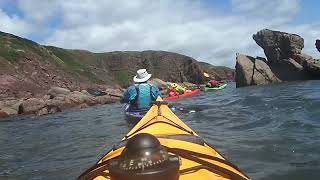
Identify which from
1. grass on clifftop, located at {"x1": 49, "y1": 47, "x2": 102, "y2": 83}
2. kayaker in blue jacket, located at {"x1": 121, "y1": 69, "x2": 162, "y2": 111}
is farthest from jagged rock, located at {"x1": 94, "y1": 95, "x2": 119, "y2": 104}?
grass on clifftop, located at {"x1": 49, "y1": 47, "x2": 102, "y2": 83}

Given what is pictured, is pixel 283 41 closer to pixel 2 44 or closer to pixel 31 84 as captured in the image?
pixel 31 84

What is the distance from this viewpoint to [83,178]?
4316mm

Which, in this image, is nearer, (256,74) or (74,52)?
(256,74)

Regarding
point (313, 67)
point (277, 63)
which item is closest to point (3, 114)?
point (313, 67)

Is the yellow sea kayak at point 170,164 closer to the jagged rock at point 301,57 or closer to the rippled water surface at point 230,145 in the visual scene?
the rippled water surface at point 230,145

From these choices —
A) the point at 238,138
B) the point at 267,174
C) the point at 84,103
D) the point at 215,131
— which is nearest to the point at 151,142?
the point at 267,174

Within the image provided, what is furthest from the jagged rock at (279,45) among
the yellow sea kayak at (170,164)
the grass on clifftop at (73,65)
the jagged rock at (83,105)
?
the yellow sea kayak at (170,164)

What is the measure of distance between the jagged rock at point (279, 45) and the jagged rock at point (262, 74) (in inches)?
156

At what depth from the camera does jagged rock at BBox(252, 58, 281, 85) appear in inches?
1842

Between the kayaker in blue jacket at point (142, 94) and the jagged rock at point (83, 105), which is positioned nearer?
the kayaker in blue jacket at point (142, 94)

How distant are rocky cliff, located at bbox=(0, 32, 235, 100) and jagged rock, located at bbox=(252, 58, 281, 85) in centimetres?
2208

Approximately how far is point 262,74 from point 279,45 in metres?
7.69

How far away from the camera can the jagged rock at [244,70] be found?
4700 cm

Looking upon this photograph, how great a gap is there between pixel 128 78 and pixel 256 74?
4336 cm
